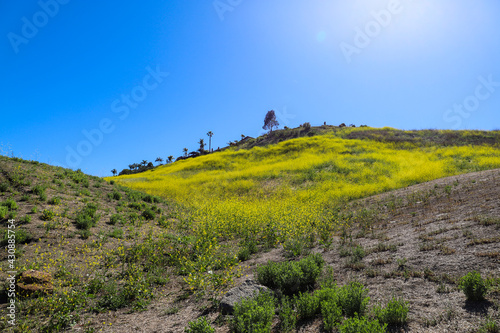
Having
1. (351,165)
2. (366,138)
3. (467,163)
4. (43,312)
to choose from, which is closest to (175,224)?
(43,312)

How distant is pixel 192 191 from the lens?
74.3 ft

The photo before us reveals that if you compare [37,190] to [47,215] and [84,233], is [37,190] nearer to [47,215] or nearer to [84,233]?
[47,215]

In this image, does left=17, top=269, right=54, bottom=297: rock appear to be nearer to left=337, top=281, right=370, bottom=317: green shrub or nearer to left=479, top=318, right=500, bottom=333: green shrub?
left=337, top=281, right=370, bottom=317: green shrub

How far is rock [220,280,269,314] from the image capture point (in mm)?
5109

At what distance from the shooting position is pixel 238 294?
540 cm

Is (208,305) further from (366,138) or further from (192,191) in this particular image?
(366,138)

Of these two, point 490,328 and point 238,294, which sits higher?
point 238,294

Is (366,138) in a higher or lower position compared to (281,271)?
higher

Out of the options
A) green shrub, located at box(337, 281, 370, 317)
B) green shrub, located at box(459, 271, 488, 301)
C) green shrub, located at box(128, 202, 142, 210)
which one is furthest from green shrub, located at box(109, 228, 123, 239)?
green shrub, located at box(459, 271, 488, 301)

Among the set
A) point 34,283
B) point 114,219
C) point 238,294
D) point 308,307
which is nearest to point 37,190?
point 114,219

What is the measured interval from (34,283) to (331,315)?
23.4ft

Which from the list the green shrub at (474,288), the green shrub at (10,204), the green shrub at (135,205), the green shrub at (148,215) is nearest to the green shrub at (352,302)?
the green shrub at (474,288)

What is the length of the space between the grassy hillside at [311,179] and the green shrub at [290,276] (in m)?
2.97

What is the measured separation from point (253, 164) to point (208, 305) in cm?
2924
